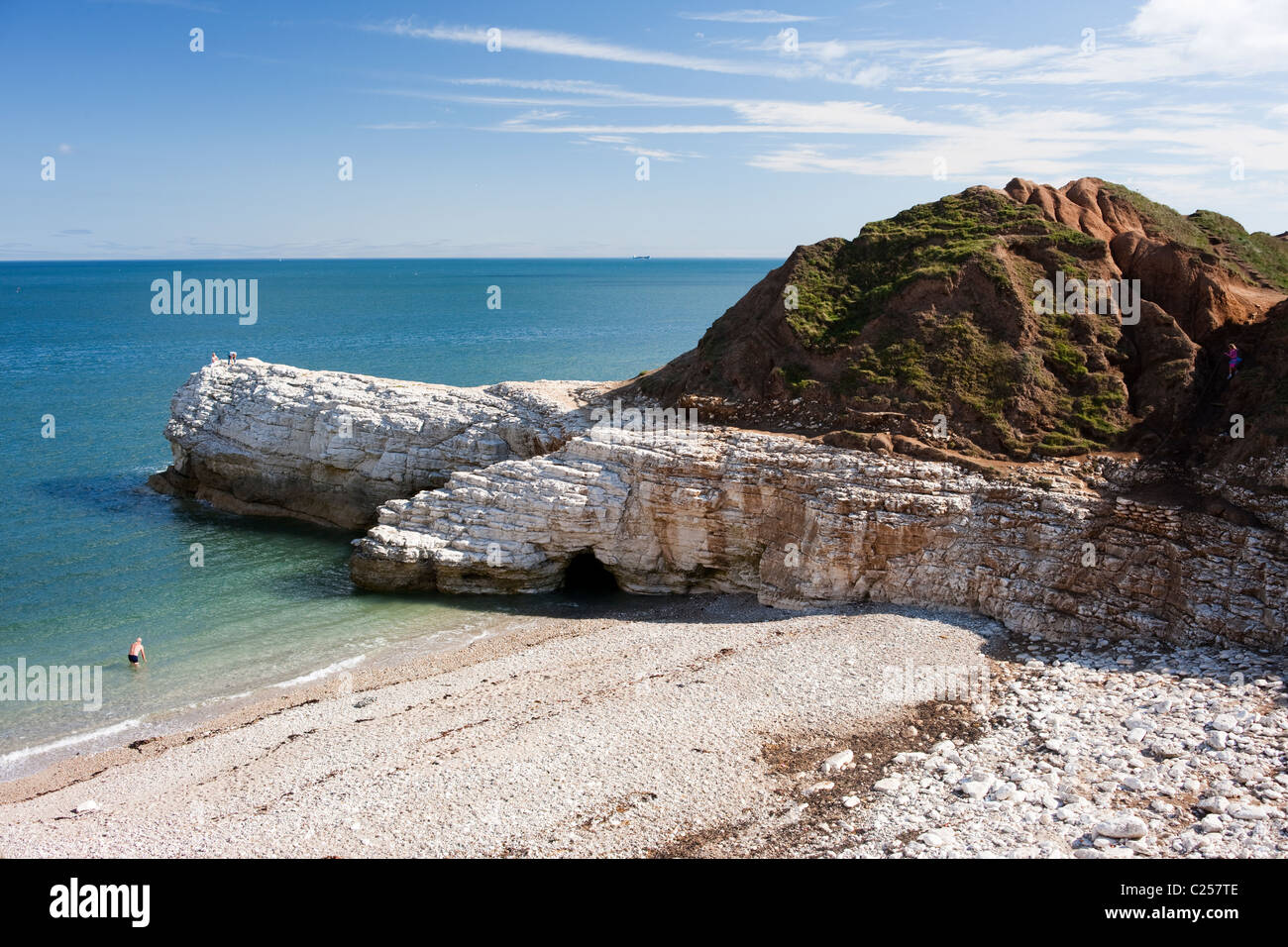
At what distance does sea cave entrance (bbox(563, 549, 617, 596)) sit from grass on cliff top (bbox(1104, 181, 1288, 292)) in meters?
23.8

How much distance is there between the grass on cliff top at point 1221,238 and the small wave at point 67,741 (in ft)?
120

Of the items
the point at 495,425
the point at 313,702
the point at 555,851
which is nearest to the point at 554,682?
the point at 313,702

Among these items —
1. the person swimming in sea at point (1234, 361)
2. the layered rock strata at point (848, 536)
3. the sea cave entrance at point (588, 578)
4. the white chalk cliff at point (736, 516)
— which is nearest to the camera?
the layered rock strata at point (848, 536)

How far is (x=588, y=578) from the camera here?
103 ft

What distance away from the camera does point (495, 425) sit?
116 ft

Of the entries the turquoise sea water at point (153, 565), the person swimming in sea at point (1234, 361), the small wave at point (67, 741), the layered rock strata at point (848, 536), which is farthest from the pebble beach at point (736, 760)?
the person swimming in sea at point (1234, 361)

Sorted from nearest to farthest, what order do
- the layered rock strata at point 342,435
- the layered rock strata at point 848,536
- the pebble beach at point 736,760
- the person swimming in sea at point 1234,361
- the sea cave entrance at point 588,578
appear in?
the pebble beach at point 736,760 → the layered rock strata at point 848,536 → the person swimming in sea at point 1234,361 → the sea cave entrance at point 588,578 → the layered rock strata at point 342,435

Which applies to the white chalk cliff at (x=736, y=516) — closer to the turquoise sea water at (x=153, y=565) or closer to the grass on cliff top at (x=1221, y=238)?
the turquoise sea water at (x=153, y=565)

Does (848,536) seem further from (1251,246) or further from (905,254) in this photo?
(1251,246)

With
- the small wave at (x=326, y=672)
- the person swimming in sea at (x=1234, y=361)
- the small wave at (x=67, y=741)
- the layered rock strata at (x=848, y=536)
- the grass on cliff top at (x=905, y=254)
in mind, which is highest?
the grass on cliff top at (x=905, y=254)

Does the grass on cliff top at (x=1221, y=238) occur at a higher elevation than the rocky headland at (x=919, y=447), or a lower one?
higher

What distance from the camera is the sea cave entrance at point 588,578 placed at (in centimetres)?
3041

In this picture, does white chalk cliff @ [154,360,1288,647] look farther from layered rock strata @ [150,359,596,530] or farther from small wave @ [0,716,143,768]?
small wave @ [0,716,143,768]

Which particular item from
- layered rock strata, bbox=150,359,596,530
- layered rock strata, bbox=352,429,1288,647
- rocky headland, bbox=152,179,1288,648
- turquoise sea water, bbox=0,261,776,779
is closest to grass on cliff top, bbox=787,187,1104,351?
rocky headland, bbox=152,179,1288,648
